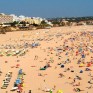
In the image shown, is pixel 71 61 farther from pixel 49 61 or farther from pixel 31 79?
pixel 31 79

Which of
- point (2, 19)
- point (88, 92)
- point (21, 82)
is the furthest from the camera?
point (2, 19)

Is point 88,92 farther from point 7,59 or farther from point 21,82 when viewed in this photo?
point 7,59

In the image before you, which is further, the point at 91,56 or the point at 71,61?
the point at 91,56

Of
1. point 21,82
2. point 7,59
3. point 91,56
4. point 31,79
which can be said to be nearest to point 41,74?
point 31,79

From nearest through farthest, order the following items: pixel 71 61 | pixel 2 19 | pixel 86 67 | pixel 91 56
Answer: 1. pixel 86 67
2. pixel 71 61
3. pixel 91 56
4. pixel 2 19

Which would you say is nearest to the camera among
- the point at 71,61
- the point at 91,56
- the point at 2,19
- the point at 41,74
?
the point at 41,74

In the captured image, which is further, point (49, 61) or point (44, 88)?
point (49, 61)

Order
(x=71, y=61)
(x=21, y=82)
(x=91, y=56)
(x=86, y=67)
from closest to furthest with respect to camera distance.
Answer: (x=21, y=82), (x=86, y=67), (x=71, y=61), (x=91, y=56)

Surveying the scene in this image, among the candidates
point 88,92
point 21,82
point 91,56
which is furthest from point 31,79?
point 91,56

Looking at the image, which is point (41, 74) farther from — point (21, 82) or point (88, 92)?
point (88, 92)
